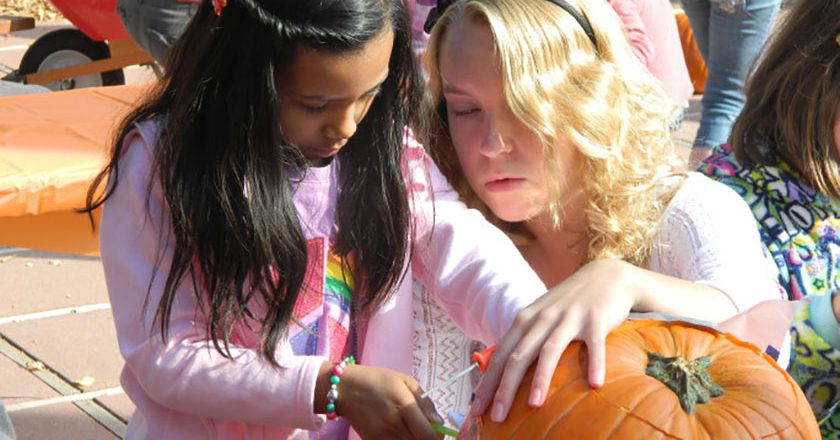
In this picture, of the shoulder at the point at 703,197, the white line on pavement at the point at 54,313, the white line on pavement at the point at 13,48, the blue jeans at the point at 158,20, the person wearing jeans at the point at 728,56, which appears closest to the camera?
the shoulder at the point at 703,197

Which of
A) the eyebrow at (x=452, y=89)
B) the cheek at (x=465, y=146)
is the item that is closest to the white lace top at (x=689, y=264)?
the cheek at (x=465, y=146)

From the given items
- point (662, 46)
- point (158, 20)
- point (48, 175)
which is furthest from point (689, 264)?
point (158, 20)

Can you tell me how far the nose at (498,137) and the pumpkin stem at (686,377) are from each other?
32.5 inches

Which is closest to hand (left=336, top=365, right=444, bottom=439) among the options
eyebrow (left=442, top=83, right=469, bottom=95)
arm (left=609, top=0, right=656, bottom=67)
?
eyebrow (left=442, top=83, right=469, bottom=95)

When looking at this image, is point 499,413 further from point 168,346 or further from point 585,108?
point 585,108

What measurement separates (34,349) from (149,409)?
2368mm

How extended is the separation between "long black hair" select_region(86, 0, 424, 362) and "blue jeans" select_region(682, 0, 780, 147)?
3.64 metres

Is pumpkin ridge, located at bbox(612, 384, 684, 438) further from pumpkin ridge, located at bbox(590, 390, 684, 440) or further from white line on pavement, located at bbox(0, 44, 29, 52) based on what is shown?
white line on pavement, located at bbox(0, 44, 29, 52)

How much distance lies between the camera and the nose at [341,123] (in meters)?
1.72

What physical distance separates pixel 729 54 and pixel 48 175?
3135 mm

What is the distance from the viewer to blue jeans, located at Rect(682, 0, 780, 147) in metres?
5.15

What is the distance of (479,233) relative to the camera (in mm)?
1971

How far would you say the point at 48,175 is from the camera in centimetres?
374

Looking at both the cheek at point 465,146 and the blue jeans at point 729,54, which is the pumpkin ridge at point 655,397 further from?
the blue jeans at point 729,54
